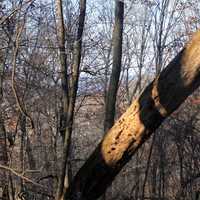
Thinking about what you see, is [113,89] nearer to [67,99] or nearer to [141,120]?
[67,99]

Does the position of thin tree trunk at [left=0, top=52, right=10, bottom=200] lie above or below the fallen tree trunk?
below

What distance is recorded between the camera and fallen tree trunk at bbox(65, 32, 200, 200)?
13.6ft

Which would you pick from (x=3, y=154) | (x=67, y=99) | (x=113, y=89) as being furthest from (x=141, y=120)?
(x=3, y=154)

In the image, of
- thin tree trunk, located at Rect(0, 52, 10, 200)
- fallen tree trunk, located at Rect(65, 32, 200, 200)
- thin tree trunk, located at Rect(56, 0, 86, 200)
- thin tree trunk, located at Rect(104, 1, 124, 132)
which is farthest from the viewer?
thin tree trunk, located at Rect(0, 52, 10, 200)

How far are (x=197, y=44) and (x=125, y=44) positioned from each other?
18735 millimetres

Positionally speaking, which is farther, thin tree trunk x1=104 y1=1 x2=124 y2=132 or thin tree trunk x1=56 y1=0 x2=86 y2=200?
thin tree trunk x1=104 y1=1 x2=124 y2=132

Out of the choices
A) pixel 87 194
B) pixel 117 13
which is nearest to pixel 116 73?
pixel 117 13

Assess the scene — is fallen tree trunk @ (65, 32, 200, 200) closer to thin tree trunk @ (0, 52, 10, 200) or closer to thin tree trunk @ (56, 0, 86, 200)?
thin tree trunk @ (56, 0, 86, 200)

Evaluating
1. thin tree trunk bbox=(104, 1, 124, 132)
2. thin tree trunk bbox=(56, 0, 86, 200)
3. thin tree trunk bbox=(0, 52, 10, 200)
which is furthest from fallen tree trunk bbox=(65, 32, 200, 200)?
thin tree trunk bbox=(0, 52, 10, 200)

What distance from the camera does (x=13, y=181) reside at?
1124cm

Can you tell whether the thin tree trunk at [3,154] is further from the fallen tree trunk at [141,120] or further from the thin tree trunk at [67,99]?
the fallen tree trunk at [141,120]

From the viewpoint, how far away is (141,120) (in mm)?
4305

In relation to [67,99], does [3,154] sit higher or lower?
lower

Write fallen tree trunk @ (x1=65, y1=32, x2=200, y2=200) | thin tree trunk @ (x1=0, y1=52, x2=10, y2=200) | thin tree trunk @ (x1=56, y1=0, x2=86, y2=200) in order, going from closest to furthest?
Answer: fallen tree trunk @ (x1=65, y1=32, x2=200, y2=200), thin tree trunk @ (x1=56, y1=0, x2=86, y2=200), thin tree trunk @ (x1=0, y1=52, x2=10, y2=200)
